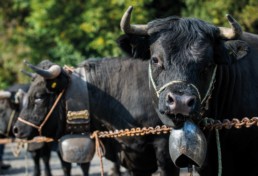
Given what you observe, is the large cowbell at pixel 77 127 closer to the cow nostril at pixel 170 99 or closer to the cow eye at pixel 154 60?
the cow eye at pixel 154 60

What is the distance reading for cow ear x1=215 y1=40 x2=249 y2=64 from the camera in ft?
14.4

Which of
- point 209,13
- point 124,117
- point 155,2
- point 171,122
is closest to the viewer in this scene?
point 171,122

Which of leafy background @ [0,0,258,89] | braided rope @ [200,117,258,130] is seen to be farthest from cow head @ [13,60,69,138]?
leafy background @ [0,0,258,89]

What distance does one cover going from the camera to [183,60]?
405cm

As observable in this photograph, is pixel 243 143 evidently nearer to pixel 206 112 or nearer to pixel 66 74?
pixel 206 112

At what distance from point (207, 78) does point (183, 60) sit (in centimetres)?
27

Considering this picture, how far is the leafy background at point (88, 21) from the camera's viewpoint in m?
12.7

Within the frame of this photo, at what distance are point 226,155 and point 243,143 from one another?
0.17m

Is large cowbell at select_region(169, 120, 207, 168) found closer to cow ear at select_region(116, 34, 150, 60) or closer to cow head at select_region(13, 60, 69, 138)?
cow ear at select_region(116, 34, 150, 60)

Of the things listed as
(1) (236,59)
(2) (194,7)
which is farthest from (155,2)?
(1) (236,59)

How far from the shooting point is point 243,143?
473 centimetres

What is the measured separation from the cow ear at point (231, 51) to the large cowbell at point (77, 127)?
219 cm

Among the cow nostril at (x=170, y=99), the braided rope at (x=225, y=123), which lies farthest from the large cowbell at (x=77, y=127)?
the cow nostril at (x=170, y=99)

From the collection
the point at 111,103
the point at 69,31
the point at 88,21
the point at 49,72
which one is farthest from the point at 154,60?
the point at 69,31
